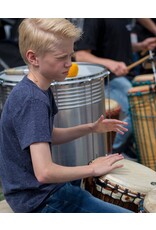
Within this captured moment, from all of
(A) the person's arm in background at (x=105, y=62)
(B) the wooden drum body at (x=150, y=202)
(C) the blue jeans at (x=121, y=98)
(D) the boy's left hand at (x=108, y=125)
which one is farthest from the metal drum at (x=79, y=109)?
(C) the blue jeans at (x=121, y=98)

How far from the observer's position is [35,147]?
1.94m

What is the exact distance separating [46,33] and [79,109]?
3.28 feet

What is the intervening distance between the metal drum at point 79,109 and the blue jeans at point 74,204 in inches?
29.8

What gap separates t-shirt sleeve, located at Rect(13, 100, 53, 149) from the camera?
6.37ft

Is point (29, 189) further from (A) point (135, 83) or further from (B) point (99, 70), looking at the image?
(A) point (135, 83)

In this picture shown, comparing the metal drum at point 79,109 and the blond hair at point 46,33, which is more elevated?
the blond hair at point 46,33

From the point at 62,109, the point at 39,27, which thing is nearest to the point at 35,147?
the point at 39,27

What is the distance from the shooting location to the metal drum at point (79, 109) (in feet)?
9.46

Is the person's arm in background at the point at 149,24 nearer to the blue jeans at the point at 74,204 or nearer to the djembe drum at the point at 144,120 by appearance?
the djembe drum at the point at 144,120

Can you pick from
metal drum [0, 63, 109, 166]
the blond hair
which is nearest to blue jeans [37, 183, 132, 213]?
the blond hair

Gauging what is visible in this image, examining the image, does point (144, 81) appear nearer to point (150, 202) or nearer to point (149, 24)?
point (149, 24)

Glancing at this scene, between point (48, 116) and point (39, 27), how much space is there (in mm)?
352

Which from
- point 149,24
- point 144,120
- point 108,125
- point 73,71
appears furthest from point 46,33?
point 149,24

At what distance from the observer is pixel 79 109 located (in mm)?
2934
